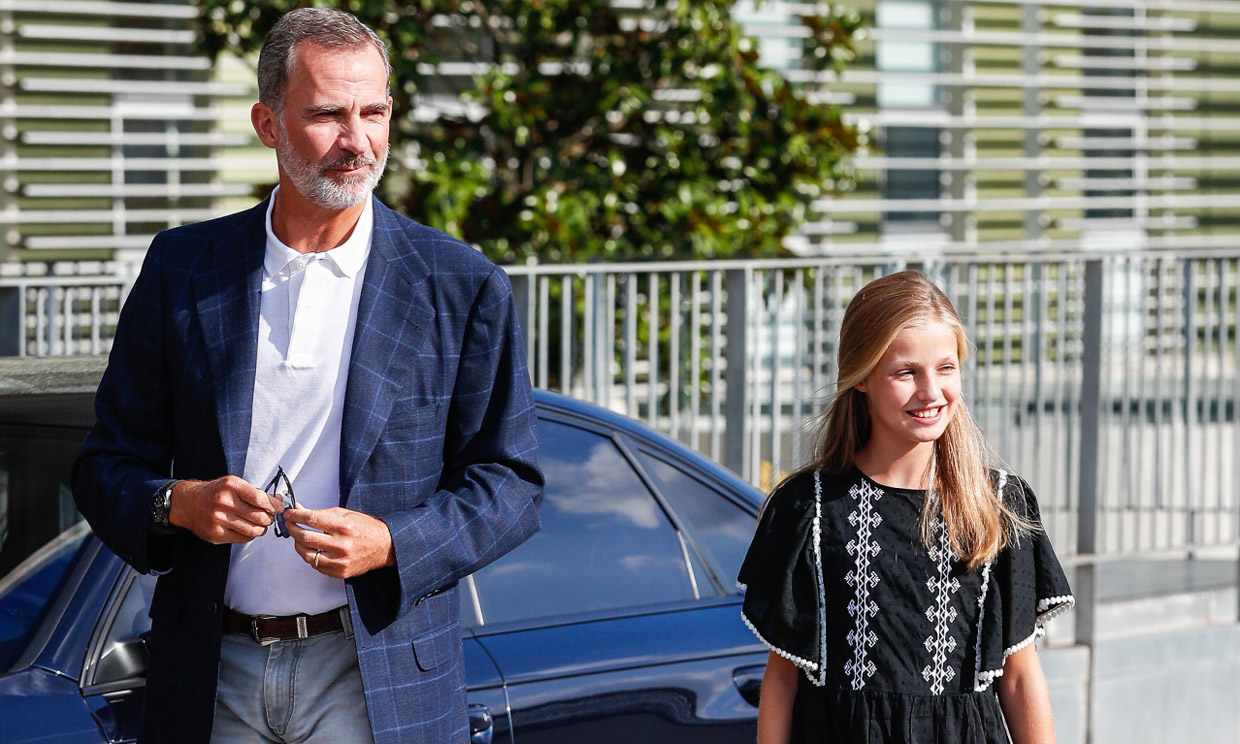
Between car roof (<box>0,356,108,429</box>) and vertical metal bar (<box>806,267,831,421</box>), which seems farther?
vertical metal bar (<box>806,267,831,421</box>)

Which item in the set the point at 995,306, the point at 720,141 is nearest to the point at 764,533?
the point at 995,306

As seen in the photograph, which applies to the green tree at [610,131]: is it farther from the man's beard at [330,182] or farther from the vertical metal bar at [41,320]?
the man's beard at [330,182]

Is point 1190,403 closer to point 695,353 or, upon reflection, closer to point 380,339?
point 695,353

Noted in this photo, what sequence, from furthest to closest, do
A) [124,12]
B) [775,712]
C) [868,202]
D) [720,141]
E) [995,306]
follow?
[868,202] < [124,12] < [720,141] < [995,306] < [775,712]

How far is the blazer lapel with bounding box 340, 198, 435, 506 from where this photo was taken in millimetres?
2225

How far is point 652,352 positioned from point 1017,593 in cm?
377

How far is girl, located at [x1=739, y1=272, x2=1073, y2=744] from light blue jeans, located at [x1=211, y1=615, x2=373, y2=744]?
0.70m

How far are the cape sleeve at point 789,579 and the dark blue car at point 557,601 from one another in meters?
0.57

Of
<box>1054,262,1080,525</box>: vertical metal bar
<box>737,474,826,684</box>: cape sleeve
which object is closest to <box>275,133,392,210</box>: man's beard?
<box>737,474,826,684</box>: cape sleeve

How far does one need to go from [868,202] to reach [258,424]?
9.90 m

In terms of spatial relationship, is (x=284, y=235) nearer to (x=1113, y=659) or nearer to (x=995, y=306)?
(x=995, y=306)

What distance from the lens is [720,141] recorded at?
25.8 feet

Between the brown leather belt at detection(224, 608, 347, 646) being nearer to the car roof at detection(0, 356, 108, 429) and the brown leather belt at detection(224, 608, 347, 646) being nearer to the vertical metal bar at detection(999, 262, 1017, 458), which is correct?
the car roof at detection(0, 356, 108, 429)

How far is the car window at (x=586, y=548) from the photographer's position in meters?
3.14
